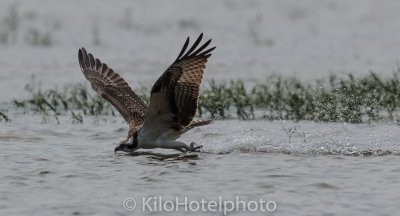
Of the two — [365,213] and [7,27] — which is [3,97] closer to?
[7,27]

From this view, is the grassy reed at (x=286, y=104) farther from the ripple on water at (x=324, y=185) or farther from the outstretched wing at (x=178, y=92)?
the ripple on water at (x=324, y=185)

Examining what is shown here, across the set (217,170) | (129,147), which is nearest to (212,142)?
(129,147)

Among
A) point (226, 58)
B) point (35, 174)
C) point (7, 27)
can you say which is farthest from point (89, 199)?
point (7, 27)

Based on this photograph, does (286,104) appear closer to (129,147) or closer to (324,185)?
(129,147)

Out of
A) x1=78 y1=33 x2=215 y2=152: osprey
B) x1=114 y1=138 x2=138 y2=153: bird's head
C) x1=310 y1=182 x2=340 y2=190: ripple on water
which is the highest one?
x1=78 y1=33 x2=215 y2=152: osprey

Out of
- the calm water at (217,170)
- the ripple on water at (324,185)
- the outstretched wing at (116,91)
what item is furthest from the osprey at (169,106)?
the ripple on water at (324,185)

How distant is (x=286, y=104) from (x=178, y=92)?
9.76 feet

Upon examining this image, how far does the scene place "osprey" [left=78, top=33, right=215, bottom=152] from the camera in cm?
958

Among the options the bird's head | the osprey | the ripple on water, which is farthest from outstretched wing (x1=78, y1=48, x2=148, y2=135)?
the ripple on water

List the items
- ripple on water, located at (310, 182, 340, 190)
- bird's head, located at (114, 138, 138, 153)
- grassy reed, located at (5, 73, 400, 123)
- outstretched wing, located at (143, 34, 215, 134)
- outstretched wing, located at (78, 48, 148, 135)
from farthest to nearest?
grassy reed, located at (5, 73, 400, 123)
outstretched wing, located at (78, 48, 148, 135)
bird's head, located at (114, 138, 138, 153)
outstretched wing, located at (143, 34, 215, 134)
ripple on water, located at (310, 182, 340, 190)

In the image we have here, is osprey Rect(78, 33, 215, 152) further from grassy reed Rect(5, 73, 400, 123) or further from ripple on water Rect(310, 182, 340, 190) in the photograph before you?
ripple on water Rect(310, 182, 340, 190)

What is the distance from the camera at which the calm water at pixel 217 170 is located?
792 cm

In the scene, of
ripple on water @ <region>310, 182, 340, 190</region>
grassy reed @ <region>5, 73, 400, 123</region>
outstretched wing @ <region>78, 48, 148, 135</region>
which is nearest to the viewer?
ripple on water @ <region>310, 182, 340, 190</region>

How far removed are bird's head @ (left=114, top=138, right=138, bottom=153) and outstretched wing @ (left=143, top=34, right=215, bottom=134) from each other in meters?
0.19
